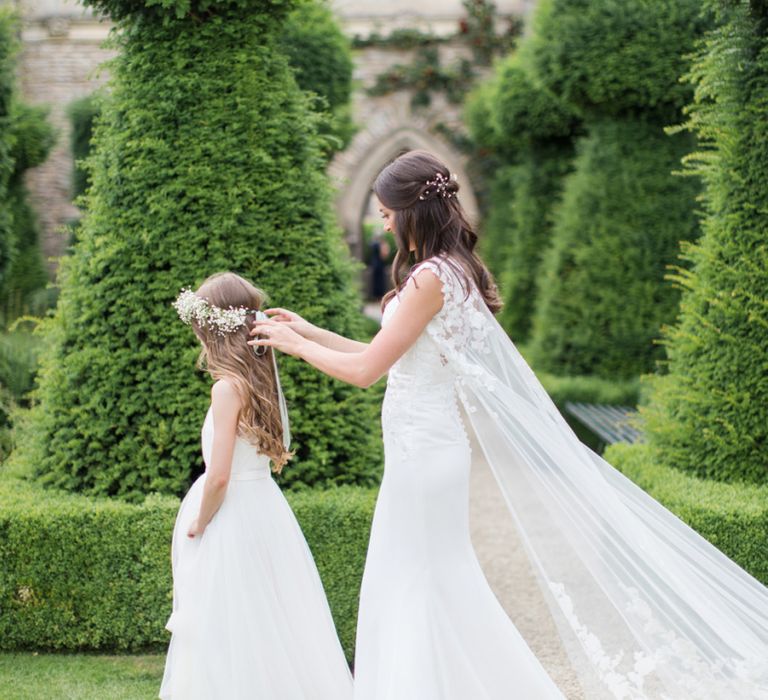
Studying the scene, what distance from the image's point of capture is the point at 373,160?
19000mm

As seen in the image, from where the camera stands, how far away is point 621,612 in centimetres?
327

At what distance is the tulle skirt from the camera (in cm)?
335

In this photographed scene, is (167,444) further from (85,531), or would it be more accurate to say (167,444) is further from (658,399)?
(658,399)

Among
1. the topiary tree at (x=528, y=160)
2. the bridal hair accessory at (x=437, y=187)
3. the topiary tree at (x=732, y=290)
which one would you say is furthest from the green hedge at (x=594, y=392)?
the bridal hair accessory at (x=437, y=187)

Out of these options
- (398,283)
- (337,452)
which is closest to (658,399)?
(337,452)

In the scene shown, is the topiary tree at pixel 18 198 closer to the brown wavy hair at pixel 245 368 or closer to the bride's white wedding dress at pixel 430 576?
the brown wavy hair at pixel 245 368

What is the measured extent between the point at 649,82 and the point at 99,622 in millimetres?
7145

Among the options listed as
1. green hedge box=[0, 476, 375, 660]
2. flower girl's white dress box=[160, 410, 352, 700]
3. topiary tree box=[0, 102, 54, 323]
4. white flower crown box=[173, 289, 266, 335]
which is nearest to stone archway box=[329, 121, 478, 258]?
topiary tree box=[0, 102, 54, 323]

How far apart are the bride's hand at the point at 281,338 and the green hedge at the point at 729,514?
2350mm

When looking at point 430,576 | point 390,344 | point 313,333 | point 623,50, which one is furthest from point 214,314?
point 623,50

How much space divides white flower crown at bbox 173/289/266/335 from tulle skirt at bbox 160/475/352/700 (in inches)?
21.9

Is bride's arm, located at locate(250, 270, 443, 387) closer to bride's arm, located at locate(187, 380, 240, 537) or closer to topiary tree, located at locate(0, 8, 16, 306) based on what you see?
bride's arm, located at locate(187, 380, 240, 537)

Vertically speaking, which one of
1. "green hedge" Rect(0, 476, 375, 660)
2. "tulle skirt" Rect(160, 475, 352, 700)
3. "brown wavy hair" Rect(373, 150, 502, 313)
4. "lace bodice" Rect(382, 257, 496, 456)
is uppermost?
"brown wavy hair" Rect(373, 150, 502, 313)

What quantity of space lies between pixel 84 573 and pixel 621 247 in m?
7.26
